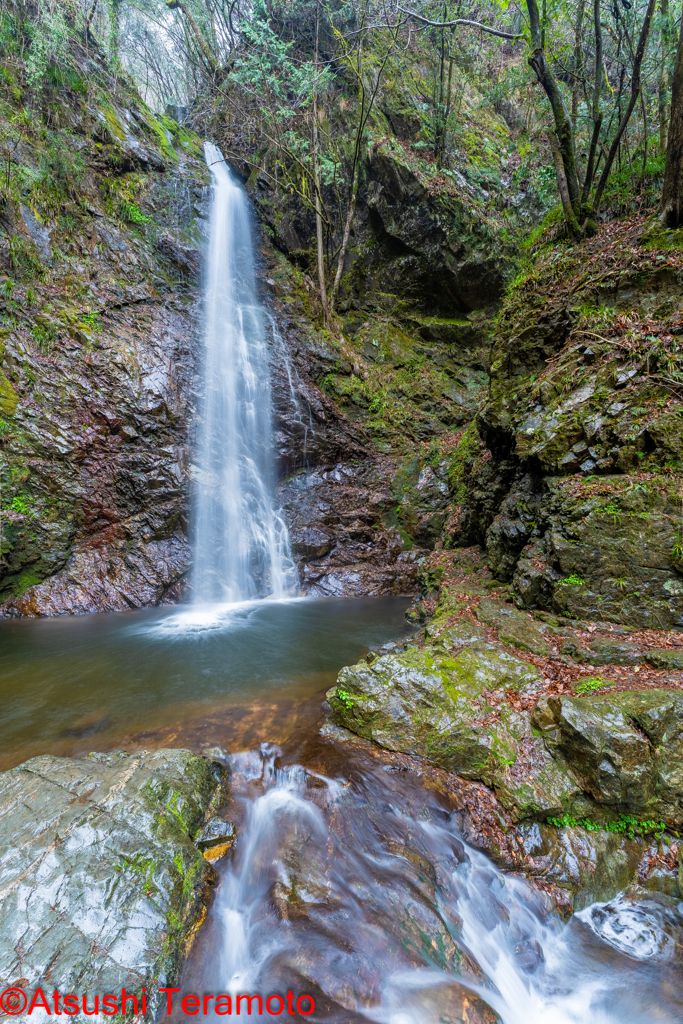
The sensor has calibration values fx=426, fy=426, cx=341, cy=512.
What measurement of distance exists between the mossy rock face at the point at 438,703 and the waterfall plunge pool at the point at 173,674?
63cm

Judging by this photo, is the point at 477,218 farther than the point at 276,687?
Yes

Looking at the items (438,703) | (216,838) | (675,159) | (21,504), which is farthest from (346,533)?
(675,159)

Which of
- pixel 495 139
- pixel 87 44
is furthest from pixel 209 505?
pixel 495 139

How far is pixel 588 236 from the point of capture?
690cm

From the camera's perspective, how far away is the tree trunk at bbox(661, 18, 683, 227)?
527 centimetres

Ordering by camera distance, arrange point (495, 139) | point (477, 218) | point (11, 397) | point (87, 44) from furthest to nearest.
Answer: point (495, 139)
point (477, 218)
point (87, 44)
point (11, 397)

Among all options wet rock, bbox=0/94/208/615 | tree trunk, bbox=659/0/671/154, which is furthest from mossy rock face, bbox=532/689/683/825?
tree trunk, bbox=659/0/671/154

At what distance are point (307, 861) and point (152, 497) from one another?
327 inches

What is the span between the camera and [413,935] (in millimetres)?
2443

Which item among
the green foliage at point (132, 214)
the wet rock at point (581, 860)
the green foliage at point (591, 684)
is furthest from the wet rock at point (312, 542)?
the green foliage at point (132, 214)

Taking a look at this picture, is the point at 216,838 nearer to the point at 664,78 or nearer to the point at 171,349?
the point at 171,349

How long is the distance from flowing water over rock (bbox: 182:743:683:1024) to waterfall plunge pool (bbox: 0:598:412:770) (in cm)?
124

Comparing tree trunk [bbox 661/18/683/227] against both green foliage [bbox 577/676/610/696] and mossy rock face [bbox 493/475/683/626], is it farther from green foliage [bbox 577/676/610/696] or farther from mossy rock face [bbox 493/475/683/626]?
green foliage [bbox 577/676/610/696]

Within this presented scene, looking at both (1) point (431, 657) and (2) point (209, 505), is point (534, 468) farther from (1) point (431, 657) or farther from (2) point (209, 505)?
(2) point (209, 505)
